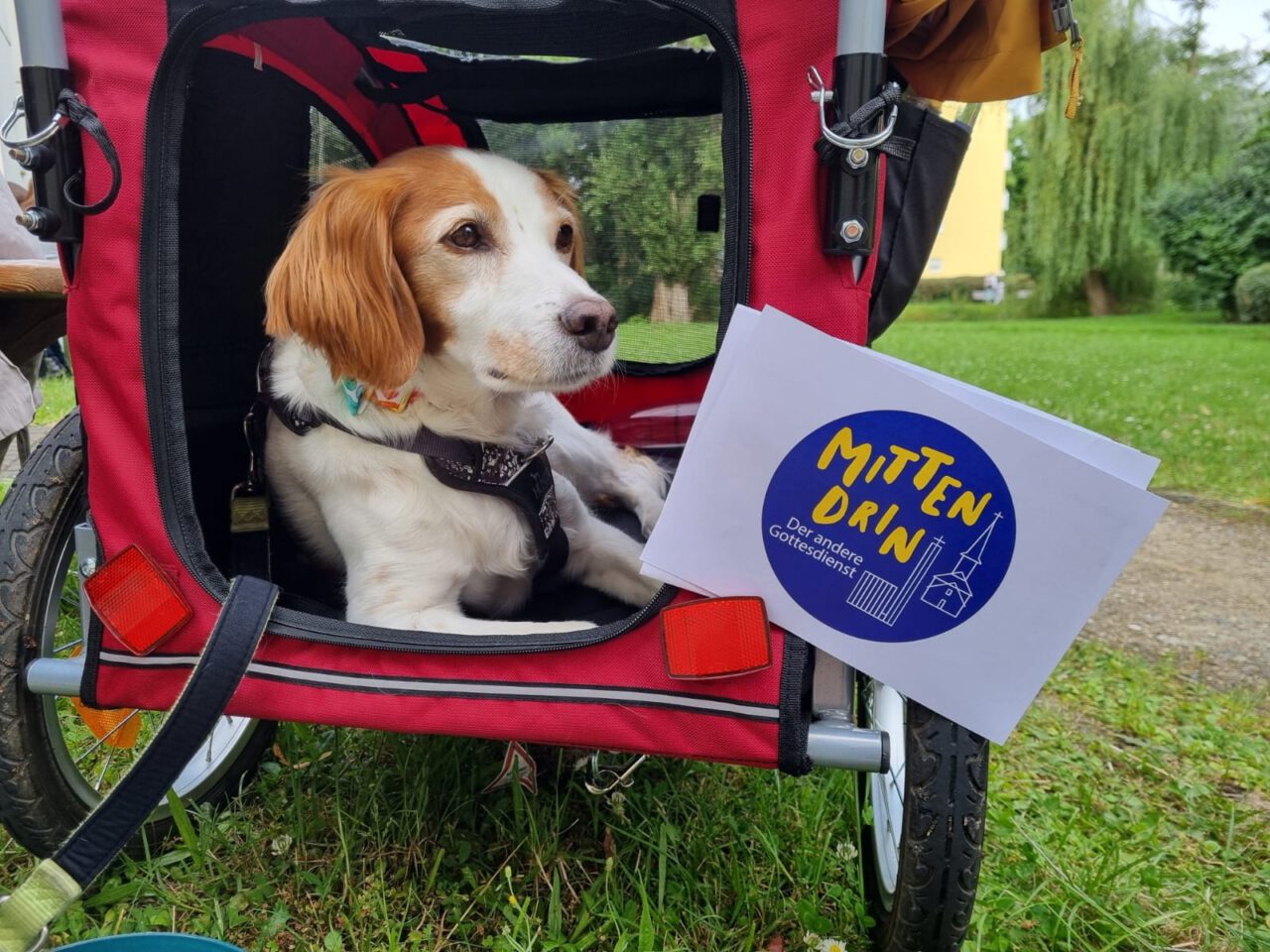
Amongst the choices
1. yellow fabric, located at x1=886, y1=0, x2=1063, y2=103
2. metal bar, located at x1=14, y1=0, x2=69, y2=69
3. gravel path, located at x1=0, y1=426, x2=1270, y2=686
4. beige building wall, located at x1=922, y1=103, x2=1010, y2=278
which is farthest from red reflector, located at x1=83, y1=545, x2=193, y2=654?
beige building wall, located at x1=922, y1=103, x2=1010, y2=278

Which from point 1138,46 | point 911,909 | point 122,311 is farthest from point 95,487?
point 1138,46

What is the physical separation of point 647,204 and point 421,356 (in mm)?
1034

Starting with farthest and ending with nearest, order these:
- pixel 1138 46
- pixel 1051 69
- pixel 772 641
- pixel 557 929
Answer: pixel 1138 46, pixel 1051 69, pixel 557 929, pixel 772 641

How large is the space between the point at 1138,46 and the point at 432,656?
736 inches

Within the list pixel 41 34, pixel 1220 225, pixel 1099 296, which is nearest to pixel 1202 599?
pixel 41 34

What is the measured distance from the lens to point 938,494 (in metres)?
1.16

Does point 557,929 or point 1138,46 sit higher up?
point 1138,46

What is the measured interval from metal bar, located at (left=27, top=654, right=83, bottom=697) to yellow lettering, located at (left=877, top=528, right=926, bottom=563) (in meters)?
1.18

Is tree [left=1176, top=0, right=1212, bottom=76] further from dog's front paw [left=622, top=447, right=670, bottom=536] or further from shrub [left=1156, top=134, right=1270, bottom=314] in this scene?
dog's front paw [left=622, top=447, right=670, bottom=536]

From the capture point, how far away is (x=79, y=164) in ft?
4.34

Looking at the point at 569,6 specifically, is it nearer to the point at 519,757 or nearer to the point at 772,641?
the point at 772,641

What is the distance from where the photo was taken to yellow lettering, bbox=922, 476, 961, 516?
3.79 ft

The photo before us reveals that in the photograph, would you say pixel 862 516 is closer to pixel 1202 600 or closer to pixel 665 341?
pixel 665 341

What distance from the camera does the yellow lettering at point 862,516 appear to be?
1191mm
